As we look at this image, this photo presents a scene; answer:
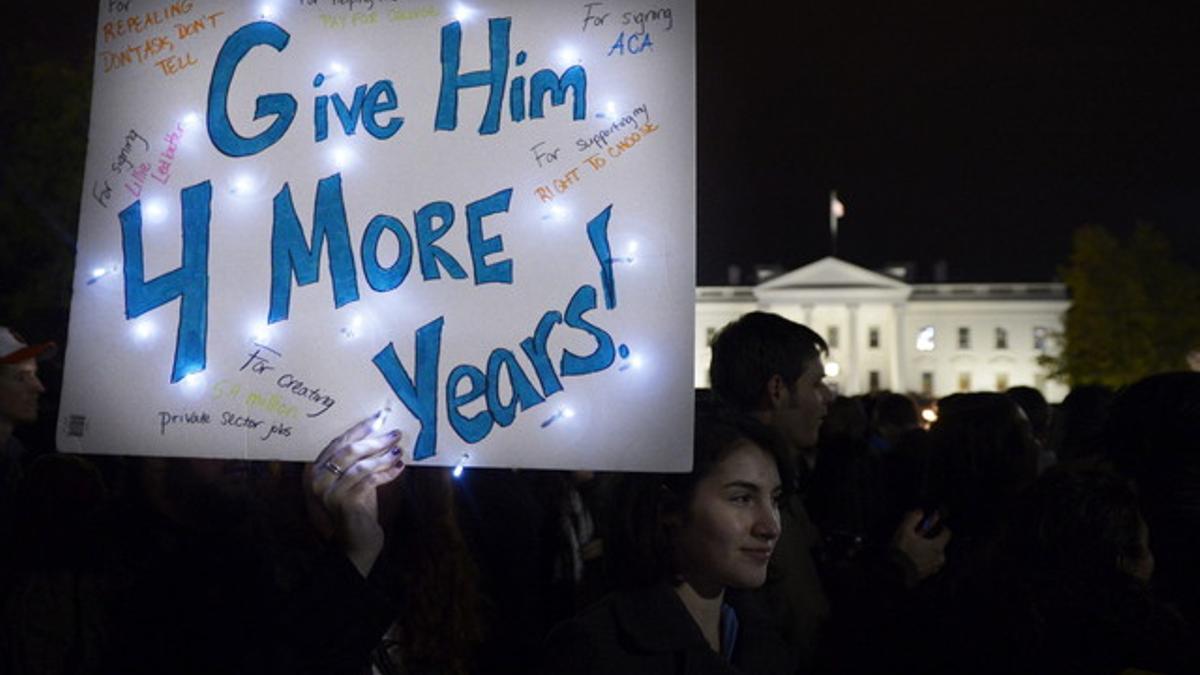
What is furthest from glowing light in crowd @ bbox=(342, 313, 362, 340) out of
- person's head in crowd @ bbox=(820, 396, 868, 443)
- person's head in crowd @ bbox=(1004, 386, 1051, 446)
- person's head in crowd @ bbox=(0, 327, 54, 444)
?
person's head in crowd @ bbox=(1004, 386, 1051, 446)

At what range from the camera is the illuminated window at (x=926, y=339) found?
78.7 m

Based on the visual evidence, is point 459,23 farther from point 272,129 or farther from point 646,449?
point 646,449

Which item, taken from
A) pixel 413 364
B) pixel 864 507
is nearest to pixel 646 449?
pixel 413 364

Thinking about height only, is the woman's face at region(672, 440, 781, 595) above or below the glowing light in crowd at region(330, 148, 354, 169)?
below

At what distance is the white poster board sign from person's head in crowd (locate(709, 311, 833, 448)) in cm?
144

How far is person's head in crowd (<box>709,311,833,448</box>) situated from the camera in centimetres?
363

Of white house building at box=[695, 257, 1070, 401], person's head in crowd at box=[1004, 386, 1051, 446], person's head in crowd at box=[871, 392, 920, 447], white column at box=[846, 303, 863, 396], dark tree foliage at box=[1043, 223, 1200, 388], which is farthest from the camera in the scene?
white house building at box=[695, 257, 1070, 401]

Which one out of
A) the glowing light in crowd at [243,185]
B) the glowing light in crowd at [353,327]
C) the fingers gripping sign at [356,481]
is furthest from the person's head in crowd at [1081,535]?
the glowing light in crowd at [243,185]

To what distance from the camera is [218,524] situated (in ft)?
8.53

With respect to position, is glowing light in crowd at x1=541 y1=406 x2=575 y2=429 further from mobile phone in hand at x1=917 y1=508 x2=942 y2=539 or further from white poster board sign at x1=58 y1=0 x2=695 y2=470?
mobile phone in hand at x1=917 y1=508 x2=942 y2=539

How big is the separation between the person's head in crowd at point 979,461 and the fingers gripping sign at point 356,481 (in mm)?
1981

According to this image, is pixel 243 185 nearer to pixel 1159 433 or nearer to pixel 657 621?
pixel 657 621

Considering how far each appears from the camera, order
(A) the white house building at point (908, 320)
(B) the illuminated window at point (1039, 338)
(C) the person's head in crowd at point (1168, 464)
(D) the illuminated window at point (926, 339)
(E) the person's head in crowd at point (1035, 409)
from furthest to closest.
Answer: (D) the illuminated window at point (926, 339) → (A) the white house building at point (908, 320) → (B) the illuminated window at point (1039, 338) → (E) the person's head in crowd at point (1035, 409) → (C) the person's head in crowd at point (1168, 464)

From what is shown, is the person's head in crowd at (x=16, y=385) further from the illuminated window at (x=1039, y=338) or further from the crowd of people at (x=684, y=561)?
the illuminated window at (x=1039, y=338)
